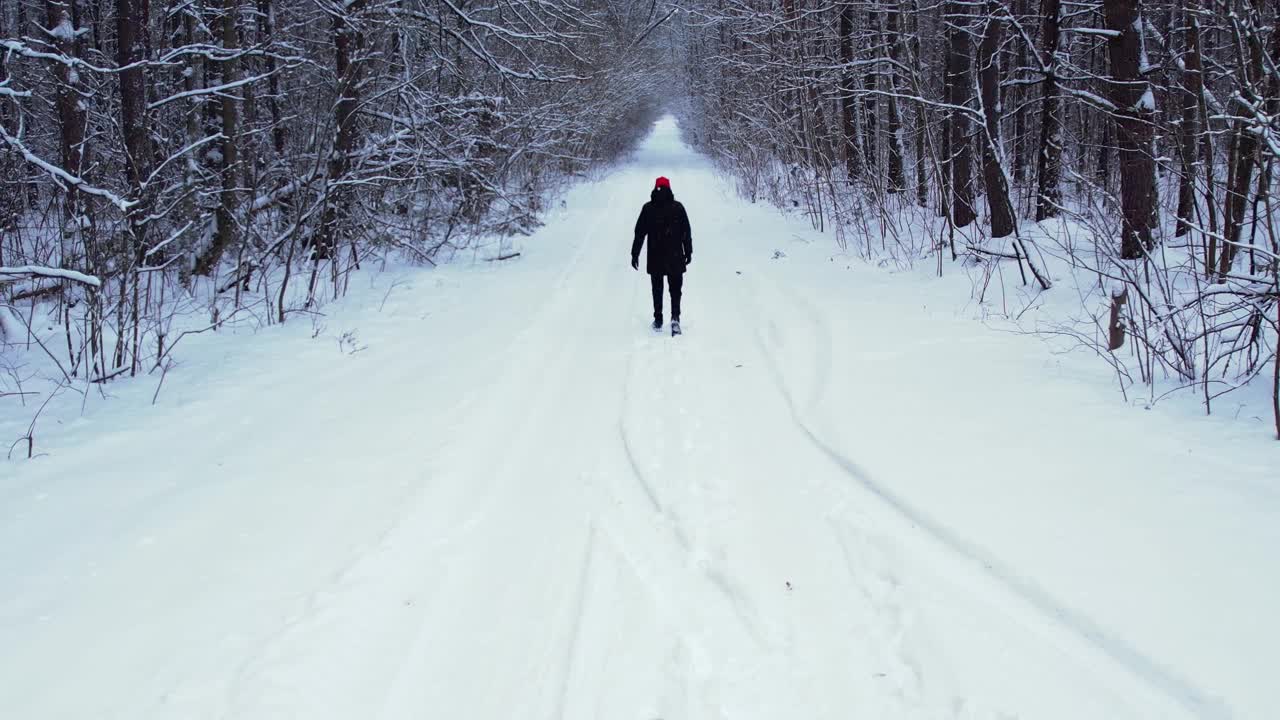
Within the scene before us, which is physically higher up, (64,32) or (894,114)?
(64,32)

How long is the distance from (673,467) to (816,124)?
53.1 feet

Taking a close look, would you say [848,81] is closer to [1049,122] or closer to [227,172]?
[1049,122]

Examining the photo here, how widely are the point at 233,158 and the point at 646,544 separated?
10.8m

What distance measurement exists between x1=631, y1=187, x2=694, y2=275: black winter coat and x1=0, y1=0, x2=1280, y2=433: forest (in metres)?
1.79

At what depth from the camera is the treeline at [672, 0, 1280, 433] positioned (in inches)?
210

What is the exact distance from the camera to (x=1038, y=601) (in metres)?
3.21

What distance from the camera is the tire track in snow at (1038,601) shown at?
2.63 m

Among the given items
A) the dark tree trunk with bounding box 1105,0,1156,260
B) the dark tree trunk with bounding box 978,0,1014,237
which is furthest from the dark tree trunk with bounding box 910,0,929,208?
the dark tree trunk with bounding box 1105,0,1156,260

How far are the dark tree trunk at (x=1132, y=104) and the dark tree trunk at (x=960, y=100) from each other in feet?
8.45

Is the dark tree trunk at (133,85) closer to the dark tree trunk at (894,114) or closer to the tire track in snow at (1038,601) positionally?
the tire track in snow at (1038,601)

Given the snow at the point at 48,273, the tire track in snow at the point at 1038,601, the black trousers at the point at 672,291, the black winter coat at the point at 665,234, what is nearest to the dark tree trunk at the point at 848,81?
the black winter coat at the point at 665,234

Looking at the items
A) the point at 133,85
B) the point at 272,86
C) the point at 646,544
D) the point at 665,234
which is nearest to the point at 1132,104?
the point at 665,234

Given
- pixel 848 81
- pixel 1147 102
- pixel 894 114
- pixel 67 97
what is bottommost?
pixel 1147 102

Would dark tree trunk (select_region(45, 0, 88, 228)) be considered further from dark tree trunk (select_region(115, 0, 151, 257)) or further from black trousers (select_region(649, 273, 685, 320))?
black trousers (select_region(649, 273, 685, 320))
